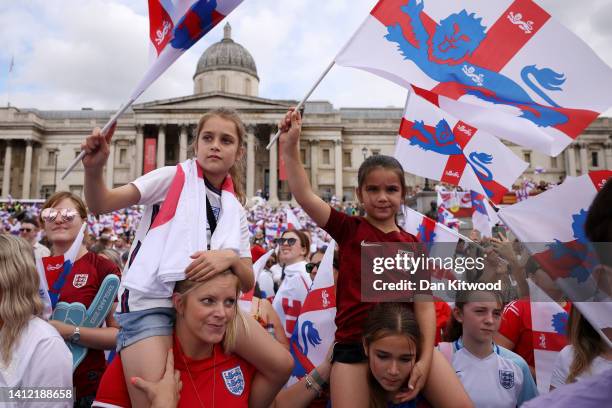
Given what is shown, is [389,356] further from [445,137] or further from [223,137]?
[445,137]

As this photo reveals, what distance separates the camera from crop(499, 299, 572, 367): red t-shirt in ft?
10.8

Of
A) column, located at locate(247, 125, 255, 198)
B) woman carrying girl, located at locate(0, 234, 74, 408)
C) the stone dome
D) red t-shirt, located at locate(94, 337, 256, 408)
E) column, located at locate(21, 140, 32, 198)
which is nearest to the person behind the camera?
red t-shirt, located at locate(94, 337, 256, 408)

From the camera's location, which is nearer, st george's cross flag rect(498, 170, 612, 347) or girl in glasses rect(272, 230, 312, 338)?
st george's cross flag rect(498, 170, 612, 347)

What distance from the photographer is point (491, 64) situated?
10.6 feet

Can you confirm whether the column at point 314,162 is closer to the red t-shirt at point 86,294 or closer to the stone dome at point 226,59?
the stone dome at point 226,59

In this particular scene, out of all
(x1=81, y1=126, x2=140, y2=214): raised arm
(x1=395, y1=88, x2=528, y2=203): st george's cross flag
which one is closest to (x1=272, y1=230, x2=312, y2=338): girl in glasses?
(x1=395, y1=88, x2=528, y2=203): st george's cross flag

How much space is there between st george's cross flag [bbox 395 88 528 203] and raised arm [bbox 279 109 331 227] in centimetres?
249

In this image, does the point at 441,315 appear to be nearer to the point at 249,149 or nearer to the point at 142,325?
the point at 142,325

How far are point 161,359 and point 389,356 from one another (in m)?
1.14

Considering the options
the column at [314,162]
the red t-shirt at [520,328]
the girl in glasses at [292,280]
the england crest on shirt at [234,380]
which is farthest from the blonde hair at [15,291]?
the column at [314,162]

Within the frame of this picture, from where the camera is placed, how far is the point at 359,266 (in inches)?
98.3

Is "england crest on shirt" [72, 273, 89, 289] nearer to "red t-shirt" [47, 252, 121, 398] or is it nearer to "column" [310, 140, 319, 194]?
"red t-shirt" [47, 252, 121, 398]

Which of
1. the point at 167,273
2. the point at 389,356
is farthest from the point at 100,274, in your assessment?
the point at 389,356

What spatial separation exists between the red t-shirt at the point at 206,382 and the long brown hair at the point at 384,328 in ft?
2.13
